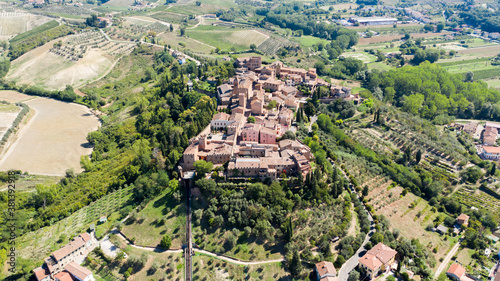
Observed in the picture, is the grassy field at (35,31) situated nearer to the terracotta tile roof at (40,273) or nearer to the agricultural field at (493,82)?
the terracotta tile roof at (40,273)

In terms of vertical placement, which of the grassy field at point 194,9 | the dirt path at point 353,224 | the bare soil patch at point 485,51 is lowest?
the dirt path at point 353,224

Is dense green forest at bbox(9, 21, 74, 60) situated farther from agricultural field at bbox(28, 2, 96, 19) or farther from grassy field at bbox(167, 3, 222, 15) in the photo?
grassy field at bbox(167, 3, 222, 15)

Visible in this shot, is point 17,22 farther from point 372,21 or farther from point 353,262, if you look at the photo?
point 353,262

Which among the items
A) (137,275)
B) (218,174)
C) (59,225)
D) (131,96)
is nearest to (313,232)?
(218,174)

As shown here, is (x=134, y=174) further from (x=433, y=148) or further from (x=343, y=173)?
(x=433, y=148)

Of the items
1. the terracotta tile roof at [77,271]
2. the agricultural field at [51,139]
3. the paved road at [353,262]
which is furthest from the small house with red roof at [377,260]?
the agricultural field at [51,139]

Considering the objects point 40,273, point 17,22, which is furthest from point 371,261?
point 17,22

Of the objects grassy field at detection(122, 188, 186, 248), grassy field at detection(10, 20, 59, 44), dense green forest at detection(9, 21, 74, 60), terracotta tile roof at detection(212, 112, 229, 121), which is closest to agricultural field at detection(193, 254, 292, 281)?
grassy field at detection(122, 188, 186, 248)
